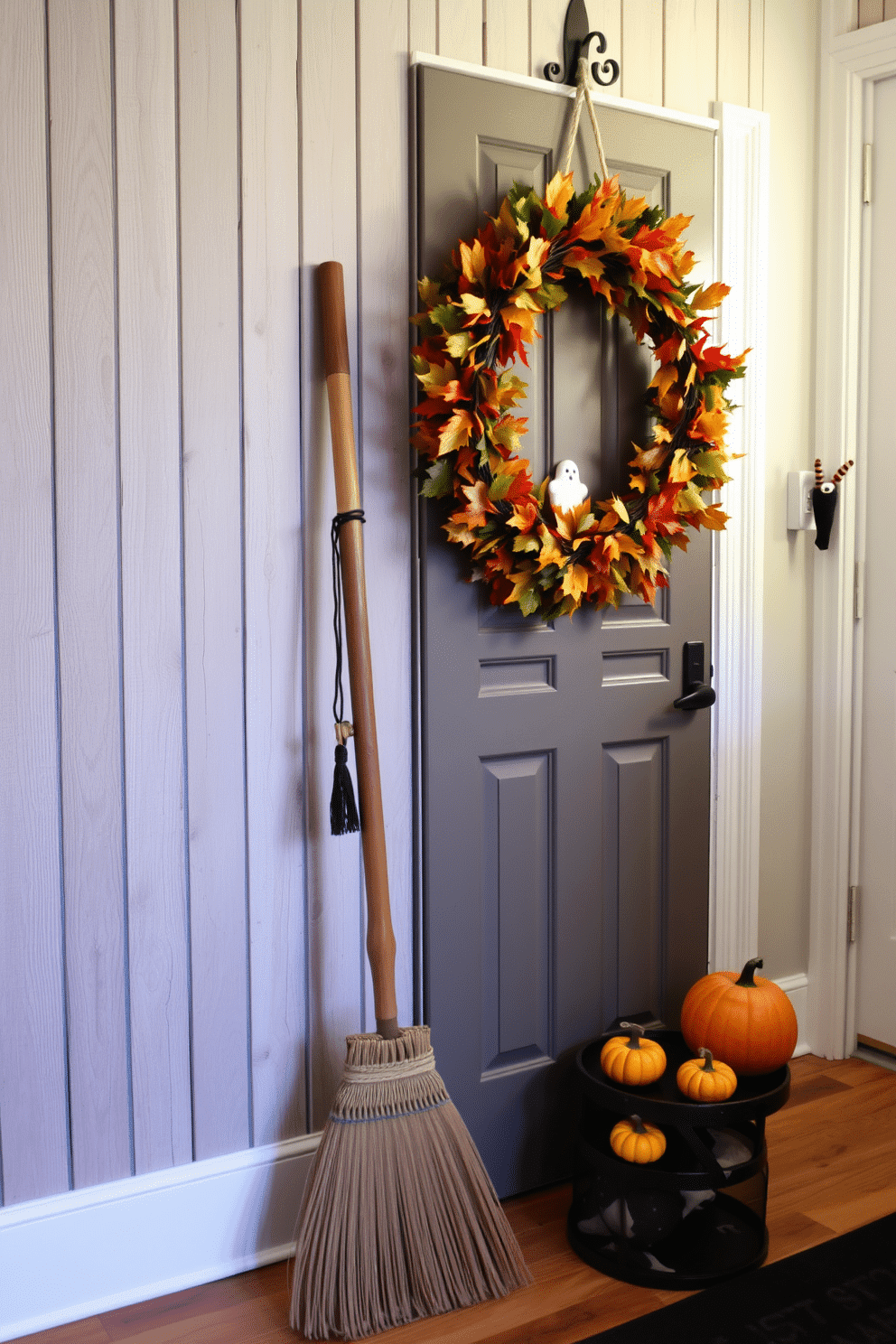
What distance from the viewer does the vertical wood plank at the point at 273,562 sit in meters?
1.77

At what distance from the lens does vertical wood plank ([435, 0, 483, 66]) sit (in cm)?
191

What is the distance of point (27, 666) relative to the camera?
164cm

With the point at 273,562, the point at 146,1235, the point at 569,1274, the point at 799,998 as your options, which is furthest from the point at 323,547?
the point at 799,998

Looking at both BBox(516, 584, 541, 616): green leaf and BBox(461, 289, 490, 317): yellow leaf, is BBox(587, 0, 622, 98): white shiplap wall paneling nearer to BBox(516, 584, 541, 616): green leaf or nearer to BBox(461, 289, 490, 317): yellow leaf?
BBox(461, 289, 490, 317): yellow leaf

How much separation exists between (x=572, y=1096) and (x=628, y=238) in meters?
1.61

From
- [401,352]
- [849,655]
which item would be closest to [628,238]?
[401,352]

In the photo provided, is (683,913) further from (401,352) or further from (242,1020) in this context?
(401,352)

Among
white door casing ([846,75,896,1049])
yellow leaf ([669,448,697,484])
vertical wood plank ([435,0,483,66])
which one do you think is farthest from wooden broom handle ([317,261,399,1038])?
white door casing ([846,75,896,1049])

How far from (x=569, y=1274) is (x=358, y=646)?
42.9 inches

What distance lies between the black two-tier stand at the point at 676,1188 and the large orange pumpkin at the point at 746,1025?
0.12ft

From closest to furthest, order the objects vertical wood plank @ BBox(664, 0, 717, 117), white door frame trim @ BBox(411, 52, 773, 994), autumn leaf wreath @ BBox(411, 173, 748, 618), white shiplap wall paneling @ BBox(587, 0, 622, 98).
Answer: autumn leaf wreath @ BBox(411, 173, 748, 618)
white shiplap wall paneling @ BBox(587, 0, 622, 98)
vertical wood plank @ BBox(664, 0, 717, 117)
white door frame trim @ BBox(411, 52, 773, 994)

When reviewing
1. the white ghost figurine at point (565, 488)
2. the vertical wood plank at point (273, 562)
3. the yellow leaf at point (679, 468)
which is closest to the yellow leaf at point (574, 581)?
the white ghost figurine at point (565, 488)

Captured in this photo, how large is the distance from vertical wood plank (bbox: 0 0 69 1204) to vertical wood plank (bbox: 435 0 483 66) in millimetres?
682

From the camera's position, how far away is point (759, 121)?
7.62ft
